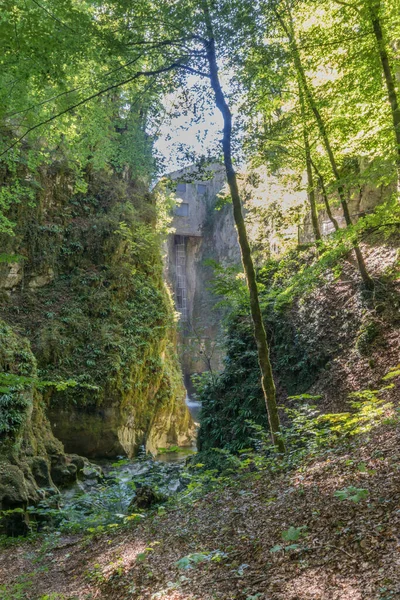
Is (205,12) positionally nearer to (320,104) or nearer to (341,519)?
(320,104)

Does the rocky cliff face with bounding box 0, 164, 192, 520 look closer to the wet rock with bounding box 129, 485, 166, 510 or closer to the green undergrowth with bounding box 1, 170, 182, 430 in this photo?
the green undergrowth with bounding box 1, 170, 182, 430

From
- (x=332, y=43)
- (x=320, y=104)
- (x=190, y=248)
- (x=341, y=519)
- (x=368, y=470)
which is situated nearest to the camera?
(x=341, y=519)

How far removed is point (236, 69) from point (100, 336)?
36.3ft

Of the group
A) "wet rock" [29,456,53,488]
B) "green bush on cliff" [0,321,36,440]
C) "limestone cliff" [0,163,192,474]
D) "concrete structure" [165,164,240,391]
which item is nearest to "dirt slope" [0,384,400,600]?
"wet rock" [29,456,53,488]

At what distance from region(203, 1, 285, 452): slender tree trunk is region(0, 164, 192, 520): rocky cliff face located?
6758mm

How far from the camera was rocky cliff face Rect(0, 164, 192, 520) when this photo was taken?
46.8 feet

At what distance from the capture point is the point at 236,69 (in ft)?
23.7

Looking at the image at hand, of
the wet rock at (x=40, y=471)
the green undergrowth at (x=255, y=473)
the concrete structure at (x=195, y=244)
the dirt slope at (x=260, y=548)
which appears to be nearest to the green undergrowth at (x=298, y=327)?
the green undergrowth at (x=255, y=473)

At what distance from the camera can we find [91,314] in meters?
16.3

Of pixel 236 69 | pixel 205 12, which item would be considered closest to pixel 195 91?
pixel 236 69

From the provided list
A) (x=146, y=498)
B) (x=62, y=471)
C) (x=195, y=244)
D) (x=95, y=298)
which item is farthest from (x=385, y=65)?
(x=195, y=244)

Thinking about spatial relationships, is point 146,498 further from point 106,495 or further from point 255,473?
point 255,473

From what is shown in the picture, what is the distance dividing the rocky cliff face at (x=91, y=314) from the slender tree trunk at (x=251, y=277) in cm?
676

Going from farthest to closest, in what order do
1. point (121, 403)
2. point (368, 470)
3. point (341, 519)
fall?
point (121, 403)
point (368, 470)
point (341, 519)
